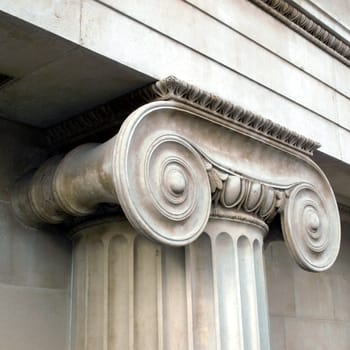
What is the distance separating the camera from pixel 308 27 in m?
4.30

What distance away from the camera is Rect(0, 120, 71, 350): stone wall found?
323 cm

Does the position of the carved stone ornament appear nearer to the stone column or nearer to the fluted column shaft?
the stone column

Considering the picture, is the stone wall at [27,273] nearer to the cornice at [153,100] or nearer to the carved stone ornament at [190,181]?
the carved stone ornament at [190,181]

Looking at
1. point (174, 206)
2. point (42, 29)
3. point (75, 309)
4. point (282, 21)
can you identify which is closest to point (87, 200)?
point (174, 206)

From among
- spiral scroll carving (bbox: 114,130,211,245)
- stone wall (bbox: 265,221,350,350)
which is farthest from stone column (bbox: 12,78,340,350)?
stone wall (bbox: 265,221,350,350)

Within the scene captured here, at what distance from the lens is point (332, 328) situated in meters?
5.61

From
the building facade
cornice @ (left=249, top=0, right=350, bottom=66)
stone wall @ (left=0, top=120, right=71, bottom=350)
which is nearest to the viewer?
the building facade

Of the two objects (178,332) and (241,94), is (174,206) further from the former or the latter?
(241,94)

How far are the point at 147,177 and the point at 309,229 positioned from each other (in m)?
1.30

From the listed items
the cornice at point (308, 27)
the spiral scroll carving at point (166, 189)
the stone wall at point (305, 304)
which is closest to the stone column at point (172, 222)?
the spiral scroll carving at point (166, 189)

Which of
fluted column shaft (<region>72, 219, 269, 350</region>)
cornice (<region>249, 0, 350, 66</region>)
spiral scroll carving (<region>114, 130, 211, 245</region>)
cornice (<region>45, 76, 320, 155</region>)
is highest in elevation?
cornice (<region>249, 0, 350, 66</region>)

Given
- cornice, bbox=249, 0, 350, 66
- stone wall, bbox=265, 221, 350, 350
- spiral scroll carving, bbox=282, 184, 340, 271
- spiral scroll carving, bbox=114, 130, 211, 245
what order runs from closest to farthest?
1. spiral scroll carving, bbox=114, 130, 211, 245
2. spiral scroll carving, bbox=282, 184, 340, 271
3. cornice, bbox=249, 0, 350, 66
4. stone wall, bbox=265, 221, 350, 350

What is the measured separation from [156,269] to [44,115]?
98cm

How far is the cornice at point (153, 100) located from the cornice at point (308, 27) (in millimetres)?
818
